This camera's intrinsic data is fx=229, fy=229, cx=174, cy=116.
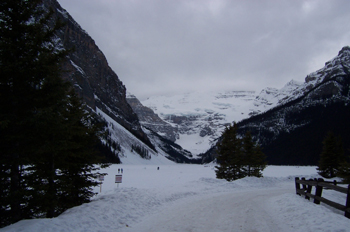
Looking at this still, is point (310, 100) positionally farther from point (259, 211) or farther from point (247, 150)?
point (259, 211)

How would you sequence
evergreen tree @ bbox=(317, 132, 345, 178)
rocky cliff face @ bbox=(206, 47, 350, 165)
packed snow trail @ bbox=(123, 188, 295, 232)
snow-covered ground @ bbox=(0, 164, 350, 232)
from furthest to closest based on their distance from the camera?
1. rocky cliff face @ bbox=(206, 47, 350, 165)
2. evergreen tree @ bbox=(317, 132, 345, 178)
3. packed snow trail @ bbox=(123, 188, 295, 232)
4. snow-covered ground @ bbox=(0, 164, 350, 232)

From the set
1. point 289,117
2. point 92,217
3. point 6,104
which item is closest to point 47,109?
point 6,104

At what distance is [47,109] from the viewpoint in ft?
25.2

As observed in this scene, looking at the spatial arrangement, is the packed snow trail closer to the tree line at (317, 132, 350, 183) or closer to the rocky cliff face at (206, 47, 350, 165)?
the tree line at (317, 132, 350, 183)

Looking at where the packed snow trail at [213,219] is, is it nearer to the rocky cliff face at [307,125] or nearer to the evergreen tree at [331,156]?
the evergreen tree at [331,156]

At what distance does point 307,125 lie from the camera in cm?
A: 15825

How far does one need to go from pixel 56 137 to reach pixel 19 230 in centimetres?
356

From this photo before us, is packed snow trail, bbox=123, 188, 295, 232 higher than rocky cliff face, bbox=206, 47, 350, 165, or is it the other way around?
rocky cliff face, bbox=206, 47, 350, 165

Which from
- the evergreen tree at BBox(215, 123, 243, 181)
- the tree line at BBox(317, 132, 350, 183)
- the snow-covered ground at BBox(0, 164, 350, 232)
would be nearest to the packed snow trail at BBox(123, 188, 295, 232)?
the snow-covered ground at BBox(0, 164, 350, 232)

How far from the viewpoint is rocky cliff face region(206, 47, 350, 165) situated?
457 feet

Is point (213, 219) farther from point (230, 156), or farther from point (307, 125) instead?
point (307, 125)

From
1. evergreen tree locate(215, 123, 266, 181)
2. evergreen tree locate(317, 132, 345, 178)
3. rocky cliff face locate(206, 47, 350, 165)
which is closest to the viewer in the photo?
evergreen tree locate(215, 123, 266, 181)

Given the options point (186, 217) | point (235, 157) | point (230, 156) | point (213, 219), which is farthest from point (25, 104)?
point (230, 156)

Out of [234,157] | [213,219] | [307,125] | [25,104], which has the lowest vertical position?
[213,219]
